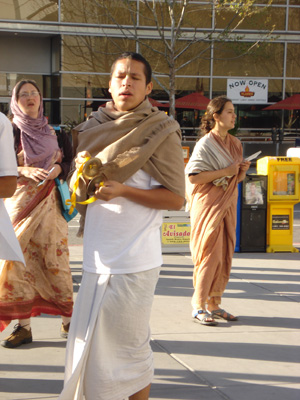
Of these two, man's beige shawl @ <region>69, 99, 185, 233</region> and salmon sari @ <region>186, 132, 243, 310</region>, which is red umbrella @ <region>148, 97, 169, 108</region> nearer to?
salmon sari @ <region>186, 132, 243, 310</region>

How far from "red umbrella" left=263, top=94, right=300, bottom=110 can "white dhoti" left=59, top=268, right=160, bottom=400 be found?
22.1m

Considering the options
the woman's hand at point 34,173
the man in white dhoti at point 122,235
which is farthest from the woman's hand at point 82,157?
the woman's hand at point 34,173

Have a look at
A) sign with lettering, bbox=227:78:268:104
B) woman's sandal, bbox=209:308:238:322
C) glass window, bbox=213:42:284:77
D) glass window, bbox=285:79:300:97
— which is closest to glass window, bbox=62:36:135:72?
glass window, bbox=213:42:284:77

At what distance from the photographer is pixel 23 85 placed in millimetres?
5105

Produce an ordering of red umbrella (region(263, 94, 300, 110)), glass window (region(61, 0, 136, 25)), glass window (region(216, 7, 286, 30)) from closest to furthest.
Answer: red umbrella (region(263, 94, 300, 110))
glass window (region(61, 0, 136, 25))
glass window (region(216, 7, 286, 30))

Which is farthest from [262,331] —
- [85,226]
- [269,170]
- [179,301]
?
[269,170]

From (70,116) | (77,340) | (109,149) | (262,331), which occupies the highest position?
(70,116)

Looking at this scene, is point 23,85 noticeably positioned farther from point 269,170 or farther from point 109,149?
point 269,170

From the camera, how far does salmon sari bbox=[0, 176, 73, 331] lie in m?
4.88

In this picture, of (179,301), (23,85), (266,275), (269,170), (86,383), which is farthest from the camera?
(269,170)

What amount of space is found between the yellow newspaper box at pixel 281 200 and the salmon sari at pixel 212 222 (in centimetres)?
361

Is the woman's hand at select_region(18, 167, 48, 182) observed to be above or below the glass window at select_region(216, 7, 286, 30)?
below

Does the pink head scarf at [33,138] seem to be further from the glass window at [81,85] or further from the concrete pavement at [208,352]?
the glass window at [81,85]

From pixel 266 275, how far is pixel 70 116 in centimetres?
1858
